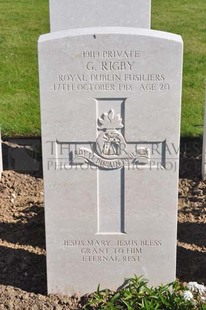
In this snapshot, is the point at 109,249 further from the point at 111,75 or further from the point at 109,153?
the point at 111,75

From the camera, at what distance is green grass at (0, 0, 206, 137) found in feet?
25.6

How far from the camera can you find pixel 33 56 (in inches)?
425

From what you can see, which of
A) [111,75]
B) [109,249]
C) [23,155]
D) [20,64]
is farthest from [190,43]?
[111,75]

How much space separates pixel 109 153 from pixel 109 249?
722 mm

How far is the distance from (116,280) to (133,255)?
0.24m

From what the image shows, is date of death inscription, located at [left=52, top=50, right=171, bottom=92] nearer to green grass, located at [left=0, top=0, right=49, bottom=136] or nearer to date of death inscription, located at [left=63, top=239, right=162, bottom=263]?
date of death inscription, located at [left=63, top=239, right=162, bottom=263]

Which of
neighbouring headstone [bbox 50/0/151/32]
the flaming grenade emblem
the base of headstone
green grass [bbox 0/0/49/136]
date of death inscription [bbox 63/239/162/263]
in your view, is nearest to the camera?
the flaming grenade emblem

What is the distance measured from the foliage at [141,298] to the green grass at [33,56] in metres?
3.31

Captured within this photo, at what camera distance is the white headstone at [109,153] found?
149 inches

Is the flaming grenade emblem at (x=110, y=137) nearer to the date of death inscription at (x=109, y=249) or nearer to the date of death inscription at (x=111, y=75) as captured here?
the date of death inscription at (x=111, y=75)

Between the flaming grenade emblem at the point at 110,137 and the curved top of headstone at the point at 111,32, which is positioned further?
the flaming grenade emblem at the point at 110,137

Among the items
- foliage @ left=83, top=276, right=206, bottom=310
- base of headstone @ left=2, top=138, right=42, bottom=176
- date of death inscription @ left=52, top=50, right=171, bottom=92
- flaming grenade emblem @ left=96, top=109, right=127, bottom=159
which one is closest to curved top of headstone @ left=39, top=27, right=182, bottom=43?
date of death inscription @ left=52, top=50, right=171, bottom=92

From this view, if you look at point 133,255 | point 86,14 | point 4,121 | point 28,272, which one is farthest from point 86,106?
point 4,121

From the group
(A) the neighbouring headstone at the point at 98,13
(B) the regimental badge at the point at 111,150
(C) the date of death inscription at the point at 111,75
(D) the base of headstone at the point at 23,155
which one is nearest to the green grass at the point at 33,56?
(D) the base of headstone at the point at 23,155
